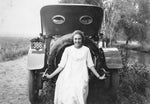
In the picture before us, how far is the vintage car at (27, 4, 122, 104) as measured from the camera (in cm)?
423

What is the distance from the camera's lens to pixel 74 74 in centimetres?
357

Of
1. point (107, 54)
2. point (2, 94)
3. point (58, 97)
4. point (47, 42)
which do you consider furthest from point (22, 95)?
point (107, 54)

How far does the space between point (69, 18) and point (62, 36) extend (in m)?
0.70

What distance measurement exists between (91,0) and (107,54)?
21.7 metres

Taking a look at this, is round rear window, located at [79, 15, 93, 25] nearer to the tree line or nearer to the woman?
the woman

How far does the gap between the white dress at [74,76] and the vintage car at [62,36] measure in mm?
448

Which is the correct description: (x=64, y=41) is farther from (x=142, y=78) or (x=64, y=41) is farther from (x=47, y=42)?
(x=142, y=78)

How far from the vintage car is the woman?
0.45 metres

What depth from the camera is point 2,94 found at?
5.28 m

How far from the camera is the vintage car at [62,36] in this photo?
13.9ft

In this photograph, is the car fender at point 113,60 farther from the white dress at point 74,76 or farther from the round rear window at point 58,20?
the round rear window at point 58,20

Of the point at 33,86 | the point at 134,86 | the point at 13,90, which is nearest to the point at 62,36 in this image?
the point at 33,86

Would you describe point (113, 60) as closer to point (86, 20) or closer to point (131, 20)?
point (86, 20)

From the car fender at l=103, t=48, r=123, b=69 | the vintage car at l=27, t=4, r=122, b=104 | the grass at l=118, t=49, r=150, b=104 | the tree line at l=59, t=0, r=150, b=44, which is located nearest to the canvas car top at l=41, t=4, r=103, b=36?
the vintage car at l=27, t=4, r=122, b=104
